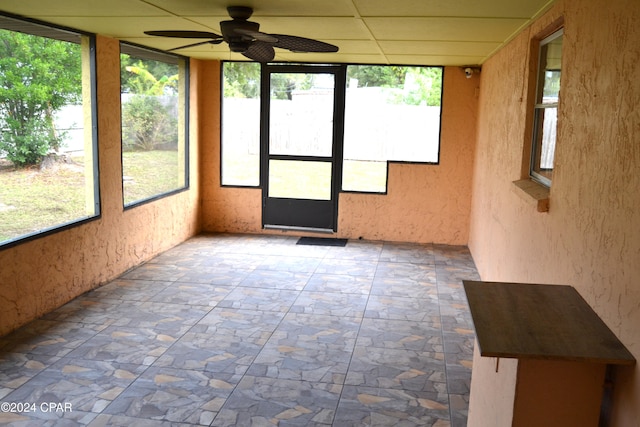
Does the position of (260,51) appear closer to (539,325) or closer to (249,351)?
(249,351)

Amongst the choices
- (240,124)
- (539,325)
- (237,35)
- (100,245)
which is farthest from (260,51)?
(240,124)

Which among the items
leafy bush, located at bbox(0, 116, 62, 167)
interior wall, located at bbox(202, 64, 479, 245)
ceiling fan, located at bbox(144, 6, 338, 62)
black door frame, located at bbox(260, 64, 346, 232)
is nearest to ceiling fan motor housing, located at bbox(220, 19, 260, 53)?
ceiling fan, located at bbox(144, 6, 338, 62)

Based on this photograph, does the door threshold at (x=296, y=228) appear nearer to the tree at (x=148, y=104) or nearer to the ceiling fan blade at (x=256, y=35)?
the tree at (x=148, y=104)

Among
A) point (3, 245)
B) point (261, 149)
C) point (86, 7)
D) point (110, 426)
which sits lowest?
point (110, 426)

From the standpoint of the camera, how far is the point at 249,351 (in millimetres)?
3883

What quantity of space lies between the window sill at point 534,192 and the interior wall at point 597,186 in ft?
0.20

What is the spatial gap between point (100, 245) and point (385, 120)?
380 centimetres

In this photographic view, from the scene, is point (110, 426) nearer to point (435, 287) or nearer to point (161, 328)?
point (161, 328)

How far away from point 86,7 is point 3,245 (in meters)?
1.70

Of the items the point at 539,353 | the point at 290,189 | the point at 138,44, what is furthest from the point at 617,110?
the point at 290,189

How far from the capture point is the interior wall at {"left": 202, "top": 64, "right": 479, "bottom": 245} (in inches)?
280

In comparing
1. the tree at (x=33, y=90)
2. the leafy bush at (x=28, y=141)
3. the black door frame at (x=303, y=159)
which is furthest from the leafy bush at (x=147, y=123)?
the black door frame at (x=303, y=159)

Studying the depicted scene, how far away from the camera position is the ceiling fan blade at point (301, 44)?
3566 mm

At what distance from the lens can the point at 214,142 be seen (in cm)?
755
